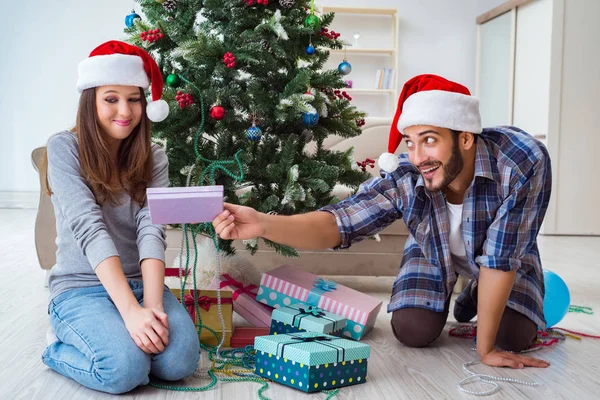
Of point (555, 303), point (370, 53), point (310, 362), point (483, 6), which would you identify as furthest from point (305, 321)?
point (483, 6)

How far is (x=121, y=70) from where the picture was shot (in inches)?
66.9

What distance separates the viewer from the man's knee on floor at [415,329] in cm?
195

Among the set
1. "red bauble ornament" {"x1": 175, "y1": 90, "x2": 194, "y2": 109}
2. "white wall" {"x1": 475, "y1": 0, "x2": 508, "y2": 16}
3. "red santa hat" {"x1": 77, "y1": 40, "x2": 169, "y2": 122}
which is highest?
"white wall" {"x1": 475, "y1": 0, "x2": 508, "y2": 16}

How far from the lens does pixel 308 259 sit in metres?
2.85

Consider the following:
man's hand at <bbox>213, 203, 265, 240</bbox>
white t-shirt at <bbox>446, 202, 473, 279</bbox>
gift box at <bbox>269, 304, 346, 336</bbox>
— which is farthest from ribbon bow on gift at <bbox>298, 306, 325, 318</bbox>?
white t-shirt at <bbox>446, 202, 473, 279</bbox>

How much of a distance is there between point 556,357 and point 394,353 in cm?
47

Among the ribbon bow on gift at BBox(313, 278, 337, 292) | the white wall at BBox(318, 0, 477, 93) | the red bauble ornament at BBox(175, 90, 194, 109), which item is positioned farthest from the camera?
the white wall at BBox(318, 0, 477, 93)

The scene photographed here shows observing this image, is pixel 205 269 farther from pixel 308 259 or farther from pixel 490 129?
pixel 490 129

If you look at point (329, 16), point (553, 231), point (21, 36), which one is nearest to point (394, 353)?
point (329, 16)

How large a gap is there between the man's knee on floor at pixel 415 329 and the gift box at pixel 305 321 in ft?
0.61

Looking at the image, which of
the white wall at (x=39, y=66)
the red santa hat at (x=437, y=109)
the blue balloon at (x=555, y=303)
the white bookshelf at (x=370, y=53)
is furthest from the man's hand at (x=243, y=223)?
the white bookshelf at (x=370, y=53)

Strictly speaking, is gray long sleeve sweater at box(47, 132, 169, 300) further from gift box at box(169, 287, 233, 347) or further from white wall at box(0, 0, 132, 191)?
white wall at box(0, 0, 132, 191)

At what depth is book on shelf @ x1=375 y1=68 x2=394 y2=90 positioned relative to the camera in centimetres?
663

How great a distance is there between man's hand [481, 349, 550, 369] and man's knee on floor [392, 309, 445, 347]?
209 millimetres
